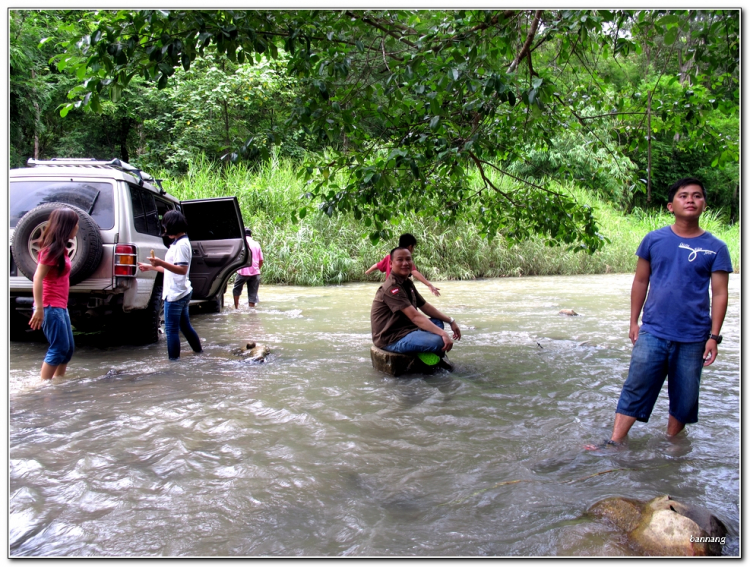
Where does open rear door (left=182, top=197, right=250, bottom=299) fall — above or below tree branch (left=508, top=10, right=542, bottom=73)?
below

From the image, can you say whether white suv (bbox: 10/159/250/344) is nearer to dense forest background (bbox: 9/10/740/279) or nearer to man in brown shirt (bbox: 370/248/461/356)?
dense forest background (bbox: 9/10/740/279)

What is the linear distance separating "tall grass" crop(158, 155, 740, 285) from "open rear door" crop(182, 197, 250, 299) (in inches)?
280

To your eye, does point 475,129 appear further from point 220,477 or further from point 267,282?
point 267,282

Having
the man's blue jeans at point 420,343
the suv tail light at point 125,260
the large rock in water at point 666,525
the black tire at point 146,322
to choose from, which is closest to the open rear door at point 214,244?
the black tire at point 146,322

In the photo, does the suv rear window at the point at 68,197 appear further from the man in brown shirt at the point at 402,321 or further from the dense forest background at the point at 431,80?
the man in brown shirt at the point at 402,321

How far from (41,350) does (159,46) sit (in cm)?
481

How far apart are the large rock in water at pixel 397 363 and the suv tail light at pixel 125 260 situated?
279cm

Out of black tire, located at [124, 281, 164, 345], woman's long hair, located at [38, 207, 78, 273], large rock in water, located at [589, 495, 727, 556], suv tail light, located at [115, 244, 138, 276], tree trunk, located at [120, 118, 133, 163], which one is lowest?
large rock in water, located at [589, 495, 727, 556]

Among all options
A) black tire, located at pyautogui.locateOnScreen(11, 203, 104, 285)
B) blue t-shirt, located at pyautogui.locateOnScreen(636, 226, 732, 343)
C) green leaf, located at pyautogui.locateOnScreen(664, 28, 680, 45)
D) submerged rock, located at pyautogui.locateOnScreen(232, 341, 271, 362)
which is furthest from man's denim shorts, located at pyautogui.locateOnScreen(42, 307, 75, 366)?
green leaf, located at pyautogui.locateOnScreen(664, 28, 680, 45)

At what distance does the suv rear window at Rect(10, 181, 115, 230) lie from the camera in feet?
21.2

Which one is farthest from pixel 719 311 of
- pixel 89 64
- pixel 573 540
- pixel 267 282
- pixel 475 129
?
pixel 267 282

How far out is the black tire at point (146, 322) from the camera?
24.0 ft

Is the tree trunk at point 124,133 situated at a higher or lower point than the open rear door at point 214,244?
higher

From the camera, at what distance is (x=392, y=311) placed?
5.98 meters
